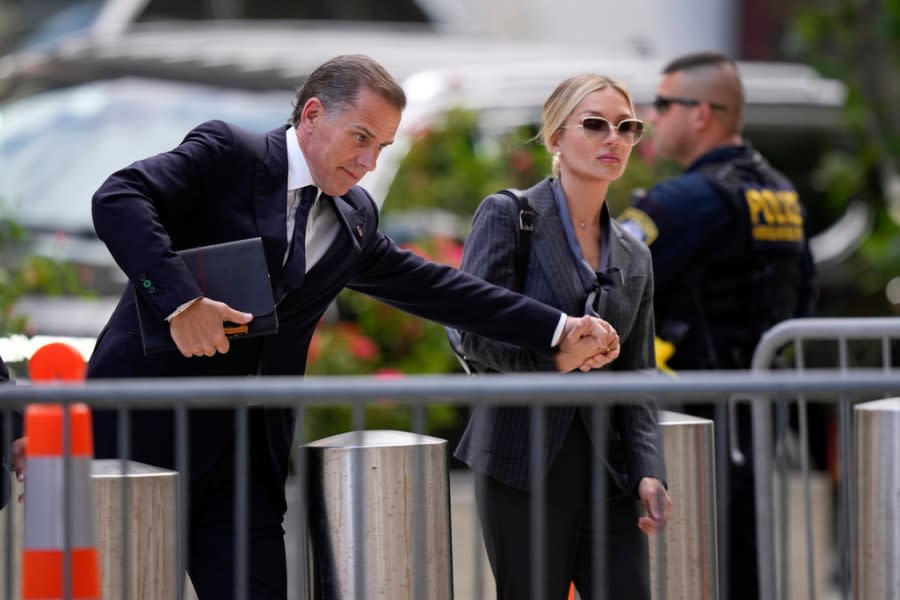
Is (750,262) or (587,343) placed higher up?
(750,262)

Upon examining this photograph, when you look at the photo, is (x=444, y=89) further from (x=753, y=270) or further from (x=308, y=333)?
(x=308, y=333)

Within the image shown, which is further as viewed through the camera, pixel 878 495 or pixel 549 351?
pixel 549 351

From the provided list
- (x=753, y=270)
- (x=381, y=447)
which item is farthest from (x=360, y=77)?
(x=753, y=270)

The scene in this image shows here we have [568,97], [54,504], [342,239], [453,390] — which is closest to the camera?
[453,390]

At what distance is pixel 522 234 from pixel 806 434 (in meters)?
1.30

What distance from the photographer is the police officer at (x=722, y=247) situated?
5.38 meters

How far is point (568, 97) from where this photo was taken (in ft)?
14.0

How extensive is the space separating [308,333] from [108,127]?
5.40 m

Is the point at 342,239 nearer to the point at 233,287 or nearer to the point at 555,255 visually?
the point at 233,287

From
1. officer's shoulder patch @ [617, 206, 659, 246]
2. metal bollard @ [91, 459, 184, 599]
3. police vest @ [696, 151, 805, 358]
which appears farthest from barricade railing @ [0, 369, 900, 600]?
police vest @ [696, 151, 805, 358]

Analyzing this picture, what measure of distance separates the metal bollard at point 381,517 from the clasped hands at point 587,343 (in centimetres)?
50

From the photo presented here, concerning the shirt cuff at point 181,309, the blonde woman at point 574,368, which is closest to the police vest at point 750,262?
the blonde woman at point 574,368

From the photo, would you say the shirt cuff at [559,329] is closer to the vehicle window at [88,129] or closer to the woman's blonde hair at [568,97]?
the woman's blonde hair at [568,97]

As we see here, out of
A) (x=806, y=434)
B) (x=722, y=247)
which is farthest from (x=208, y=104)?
(x=806, y=434)
